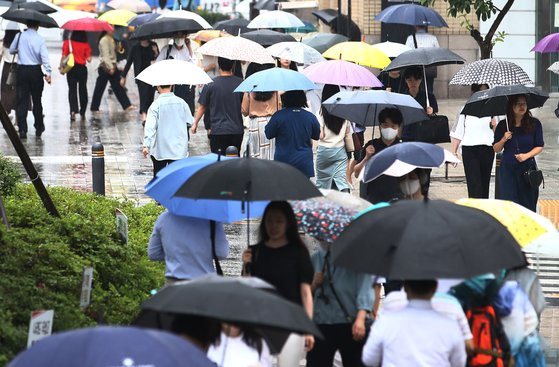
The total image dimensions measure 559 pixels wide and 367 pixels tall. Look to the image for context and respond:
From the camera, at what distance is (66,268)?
32.1ft

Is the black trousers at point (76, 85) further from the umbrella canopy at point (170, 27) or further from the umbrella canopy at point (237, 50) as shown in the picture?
the umbrella canopy at point (237, 50)

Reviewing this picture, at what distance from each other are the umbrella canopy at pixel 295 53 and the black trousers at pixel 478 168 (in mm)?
3604

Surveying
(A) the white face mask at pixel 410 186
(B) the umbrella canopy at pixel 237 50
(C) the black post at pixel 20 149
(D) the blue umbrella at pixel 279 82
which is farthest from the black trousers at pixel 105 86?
(A) the white face mask at pixel 410 186

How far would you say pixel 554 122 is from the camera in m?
24.5

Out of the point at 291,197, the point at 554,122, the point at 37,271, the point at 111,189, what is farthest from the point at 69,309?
the point at 554,122

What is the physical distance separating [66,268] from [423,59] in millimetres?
7363

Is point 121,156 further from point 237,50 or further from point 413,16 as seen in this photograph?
point 413,16

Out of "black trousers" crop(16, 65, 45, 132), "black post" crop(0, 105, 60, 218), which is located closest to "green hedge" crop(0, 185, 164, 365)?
"black post" crop(0, 105, 60, 218)

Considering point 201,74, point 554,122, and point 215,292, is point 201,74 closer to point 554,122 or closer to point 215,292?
point 215,292

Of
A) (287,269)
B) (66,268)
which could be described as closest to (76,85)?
(66,268)

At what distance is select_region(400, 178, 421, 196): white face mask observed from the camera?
906 cm

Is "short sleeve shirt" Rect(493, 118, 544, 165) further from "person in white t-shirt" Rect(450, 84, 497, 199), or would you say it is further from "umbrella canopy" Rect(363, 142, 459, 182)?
"umbrella canopy" Rect(363, 142, 459, 182)

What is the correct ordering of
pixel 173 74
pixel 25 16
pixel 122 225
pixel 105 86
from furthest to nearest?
pixel 105 86
pixel 25 16
pixel 173 74
pixel 122 225

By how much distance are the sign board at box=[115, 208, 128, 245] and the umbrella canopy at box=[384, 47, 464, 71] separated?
5817 millimetres
